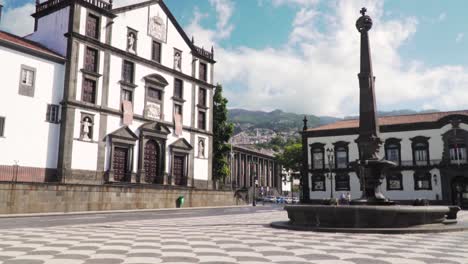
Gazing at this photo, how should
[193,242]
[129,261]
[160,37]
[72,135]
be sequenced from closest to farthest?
[129,261], [193,242], [72,135], [160,37]

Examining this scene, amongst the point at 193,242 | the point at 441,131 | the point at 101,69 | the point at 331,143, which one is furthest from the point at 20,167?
the point at 441,131

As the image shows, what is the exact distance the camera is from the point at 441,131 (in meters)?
45.1

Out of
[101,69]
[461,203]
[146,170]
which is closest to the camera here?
[101,69]

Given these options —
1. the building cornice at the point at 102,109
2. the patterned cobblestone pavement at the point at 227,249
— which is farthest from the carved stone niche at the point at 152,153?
the patterned cobblestone pavement at the point at 227,249

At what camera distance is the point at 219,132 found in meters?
48.3

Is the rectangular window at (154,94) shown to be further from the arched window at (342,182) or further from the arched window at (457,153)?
the arched window at (457,153)

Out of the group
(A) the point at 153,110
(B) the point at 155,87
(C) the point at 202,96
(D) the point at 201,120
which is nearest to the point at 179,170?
(D) the point at 201,120

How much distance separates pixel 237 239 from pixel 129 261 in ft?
13.9

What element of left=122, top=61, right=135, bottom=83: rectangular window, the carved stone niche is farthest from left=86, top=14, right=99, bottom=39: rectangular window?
the carved stone niche

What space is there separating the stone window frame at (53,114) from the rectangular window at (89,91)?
227 cm

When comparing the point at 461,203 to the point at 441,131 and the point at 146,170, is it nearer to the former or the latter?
the point at 441,131

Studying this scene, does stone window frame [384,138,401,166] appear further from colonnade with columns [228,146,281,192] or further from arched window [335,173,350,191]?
colonnade with columns [228,146,281,192]

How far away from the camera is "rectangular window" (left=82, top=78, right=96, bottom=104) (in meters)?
31.5

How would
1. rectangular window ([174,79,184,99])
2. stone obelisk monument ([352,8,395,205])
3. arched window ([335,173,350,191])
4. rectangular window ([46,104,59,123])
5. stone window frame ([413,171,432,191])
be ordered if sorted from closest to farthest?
stone obelisk monument ([352,8,395,205])
rectangular window ([46,104,59,123])
rectangular window ([174,79,184,99])
stone window frame ([413,171,432,191])
arched window ([335,173,350,191])
